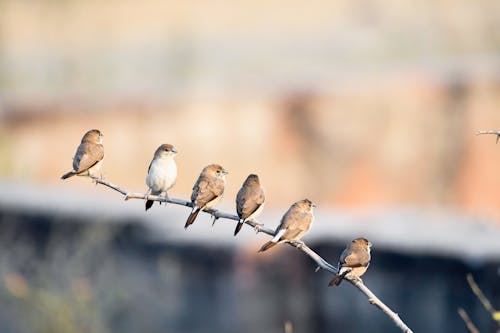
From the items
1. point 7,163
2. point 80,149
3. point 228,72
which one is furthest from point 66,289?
point 228,72

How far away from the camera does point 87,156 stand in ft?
16.6

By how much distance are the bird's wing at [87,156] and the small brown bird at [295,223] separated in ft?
3.01

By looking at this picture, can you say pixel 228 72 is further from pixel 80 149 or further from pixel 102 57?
pixel 80 149

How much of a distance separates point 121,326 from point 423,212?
480cm

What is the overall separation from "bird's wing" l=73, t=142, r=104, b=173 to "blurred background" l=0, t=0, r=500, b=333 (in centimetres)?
473

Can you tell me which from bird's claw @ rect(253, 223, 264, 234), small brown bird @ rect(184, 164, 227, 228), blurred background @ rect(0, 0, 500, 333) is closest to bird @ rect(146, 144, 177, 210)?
small brown bird @ rect(184, 164, 227, 228)

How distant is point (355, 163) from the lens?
41.7m

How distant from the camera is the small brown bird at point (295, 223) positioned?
4.58 metres

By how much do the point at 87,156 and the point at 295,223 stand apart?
1037mm

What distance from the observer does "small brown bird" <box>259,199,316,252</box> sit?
458 cm

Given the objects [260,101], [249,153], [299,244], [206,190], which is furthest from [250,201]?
[260,101]

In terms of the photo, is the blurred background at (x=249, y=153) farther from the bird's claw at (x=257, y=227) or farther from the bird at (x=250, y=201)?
the bird's claw at (x=257, y=227)

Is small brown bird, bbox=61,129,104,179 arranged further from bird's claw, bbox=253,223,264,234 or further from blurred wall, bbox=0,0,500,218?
blurred wall, bbox=0,0,500,218

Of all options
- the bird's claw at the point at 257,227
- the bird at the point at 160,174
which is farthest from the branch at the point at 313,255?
the bird at the point at 160,174
